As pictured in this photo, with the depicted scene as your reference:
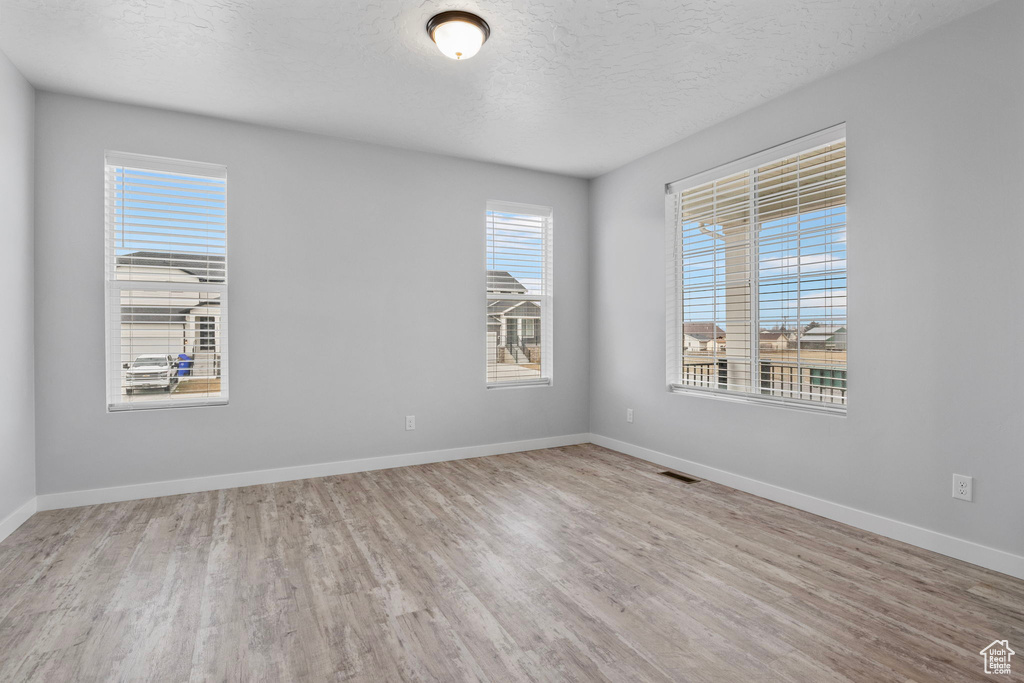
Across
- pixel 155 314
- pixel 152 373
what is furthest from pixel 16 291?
pixel 152 373

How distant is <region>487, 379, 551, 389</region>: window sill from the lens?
4957 mm

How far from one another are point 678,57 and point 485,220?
2.31 meters

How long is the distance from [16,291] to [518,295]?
11.8ft

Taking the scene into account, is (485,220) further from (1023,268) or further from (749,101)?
(1023,268)

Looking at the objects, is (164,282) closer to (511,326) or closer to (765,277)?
(511,326)

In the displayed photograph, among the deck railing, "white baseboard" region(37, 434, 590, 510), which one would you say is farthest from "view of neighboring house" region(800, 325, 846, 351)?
"white baseboard" region(37, 434, 590, 510)

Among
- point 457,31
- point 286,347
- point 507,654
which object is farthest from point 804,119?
point 286,347

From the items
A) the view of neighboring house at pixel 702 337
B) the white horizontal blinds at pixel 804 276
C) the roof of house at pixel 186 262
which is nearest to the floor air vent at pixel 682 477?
the white horizontal blinds at pixel 804 276

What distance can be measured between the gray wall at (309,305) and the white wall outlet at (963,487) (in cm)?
314

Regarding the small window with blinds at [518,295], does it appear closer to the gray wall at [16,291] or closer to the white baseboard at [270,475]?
the white baseboard at [270,475]

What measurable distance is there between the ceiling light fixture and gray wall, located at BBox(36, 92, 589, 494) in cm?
189

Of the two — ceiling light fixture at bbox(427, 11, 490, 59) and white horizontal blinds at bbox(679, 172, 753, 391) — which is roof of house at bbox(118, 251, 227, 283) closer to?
ceiling light fixture at bbox(427, 11, 490, 59)

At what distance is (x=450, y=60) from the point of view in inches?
117

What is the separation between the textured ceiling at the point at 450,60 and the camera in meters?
2.51
